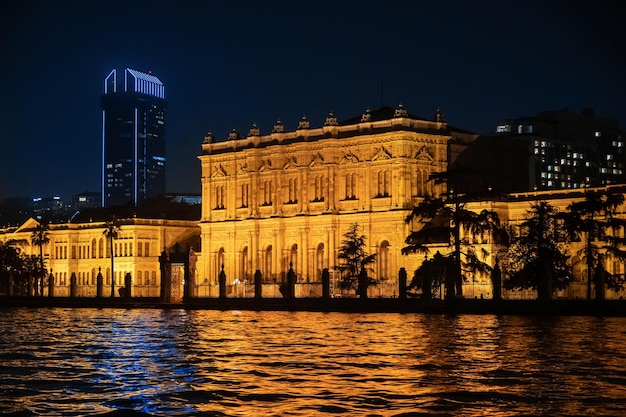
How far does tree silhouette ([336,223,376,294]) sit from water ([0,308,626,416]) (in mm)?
35114

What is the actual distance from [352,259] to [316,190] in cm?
1889

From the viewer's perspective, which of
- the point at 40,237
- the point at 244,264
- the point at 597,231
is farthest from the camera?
the point at 40,237

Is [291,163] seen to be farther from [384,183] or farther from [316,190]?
[384,183]

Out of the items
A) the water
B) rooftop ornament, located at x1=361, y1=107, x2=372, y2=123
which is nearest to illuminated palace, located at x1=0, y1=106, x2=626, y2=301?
rooftop ornament, located at x1=361, y1=107, x2=372, y2=123

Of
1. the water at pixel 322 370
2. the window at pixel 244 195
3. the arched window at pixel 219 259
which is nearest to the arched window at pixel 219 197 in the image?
the window at pixel 244 195

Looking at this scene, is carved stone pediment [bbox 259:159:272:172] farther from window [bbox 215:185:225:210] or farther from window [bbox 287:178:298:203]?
window [bbox 215:185:225:210]

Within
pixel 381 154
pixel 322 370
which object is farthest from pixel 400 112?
pixel 322 370

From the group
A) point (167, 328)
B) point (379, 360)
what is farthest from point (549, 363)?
point (167, 328)

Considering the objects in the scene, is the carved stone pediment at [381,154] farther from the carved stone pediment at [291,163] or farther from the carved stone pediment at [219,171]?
the carved stone pediment at [219,171]

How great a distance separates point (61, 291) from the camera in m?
136

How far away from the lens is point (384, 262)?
10994 cm

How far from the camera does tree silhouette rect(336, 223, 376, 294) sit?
317 feet

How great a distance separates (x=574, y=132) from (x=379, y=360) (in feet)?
510

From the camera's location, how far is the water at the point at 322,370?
96.0ft
